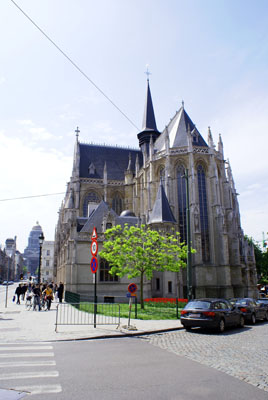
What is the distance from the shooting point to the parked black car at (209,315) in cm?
1148

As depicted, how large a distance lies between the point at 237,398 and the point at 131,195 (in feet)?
137

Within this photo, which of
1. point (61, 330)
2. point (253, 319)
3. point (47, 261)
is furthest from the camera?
point (47, 261)

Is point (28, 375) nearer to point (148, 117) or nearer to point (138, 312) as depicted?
point (138, 312)

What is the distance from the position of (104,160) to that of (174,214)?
2010 centimetres

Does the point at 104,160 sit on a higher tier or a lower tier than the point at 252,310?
higher

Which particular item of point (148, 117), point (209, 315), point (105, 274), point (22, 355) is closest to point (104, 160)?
point (148, 117)

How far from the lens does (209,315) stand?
11.5 meters

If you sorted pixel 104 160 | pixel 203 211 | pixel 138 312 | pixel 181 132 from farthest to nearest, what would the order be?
1. pixel 104 160
2. pixel 181 132
3. pixel 203 211
4. pixel 138 312

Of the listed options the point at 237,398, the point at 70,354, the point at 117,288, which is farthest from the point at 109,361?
the point at 117,288

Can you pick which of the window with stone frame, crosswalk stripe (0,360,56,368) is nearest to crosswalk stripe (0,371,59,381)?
crosswalk stripe (0,360,56,368)

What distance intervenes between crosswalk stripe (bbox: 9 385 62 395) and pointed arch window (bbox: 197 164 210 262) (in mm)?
31490

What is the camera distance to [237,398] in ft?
15.8

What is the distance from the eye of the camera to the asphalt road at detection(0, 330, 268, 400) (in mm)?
4941

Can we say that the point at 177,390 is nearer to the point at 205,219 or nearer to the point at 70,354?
the point at 70,354
